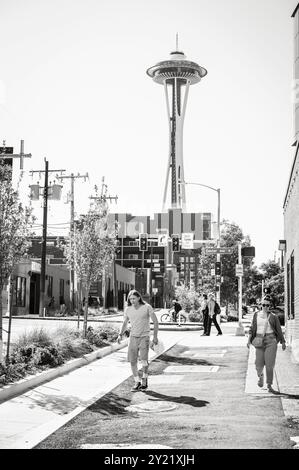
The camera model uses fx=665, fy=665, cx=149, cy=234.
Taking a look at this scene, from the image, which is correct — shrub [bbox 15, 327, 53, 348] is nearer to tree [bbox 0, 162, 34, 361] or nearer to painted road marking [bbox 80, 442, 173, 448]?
tree [bbox 0, 162, 34, 361]

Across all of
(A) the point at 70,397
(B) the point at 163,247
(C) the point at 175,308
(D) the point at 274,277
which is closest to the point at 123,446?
(A) the point at 70,397

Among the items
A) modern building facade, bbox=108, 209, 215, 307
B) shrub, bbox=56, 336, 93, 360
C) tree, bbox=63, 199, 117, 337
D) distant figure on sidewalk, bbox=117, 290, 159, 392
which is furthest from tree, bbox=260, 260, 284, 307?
modern building facade, bbox=108, 209, 215, 307

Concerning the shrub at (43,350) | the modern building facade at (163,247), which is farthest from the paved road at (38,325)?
the modern building facade at (163,247)

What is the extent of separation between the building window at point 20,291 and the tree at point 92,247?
26018mm

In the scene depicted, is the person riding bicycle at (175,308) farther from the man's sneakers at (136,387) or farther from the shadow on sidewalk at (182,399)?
the shadow on sidewalk at (182,399)

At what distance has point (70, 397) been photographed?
10.9 metres

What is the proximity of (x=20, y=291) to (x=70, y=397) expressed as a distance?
3806 centimetres

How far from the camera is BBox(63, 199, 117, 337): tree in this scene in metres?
21.1

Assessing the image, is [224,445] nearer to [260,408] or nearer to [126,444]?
[126,444]

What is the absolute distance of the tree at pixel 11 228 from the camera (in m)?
12.7

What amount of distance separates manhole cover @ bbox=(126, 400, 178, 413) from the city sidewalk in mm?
769

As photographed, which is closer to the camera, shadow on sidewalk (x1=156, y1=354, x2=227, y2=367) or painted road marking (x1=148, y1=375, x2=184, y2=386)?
painted road marking (x1=148, y1=375, x2=184, y2=386)

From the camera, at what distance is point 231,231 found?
53312mm

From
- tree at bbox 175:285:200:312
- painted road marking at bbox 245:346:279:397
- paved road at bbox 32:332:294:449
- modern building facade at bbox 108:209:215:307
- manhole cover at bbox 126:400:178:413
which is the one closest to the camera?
paved road at bbox 32:332:294:449
